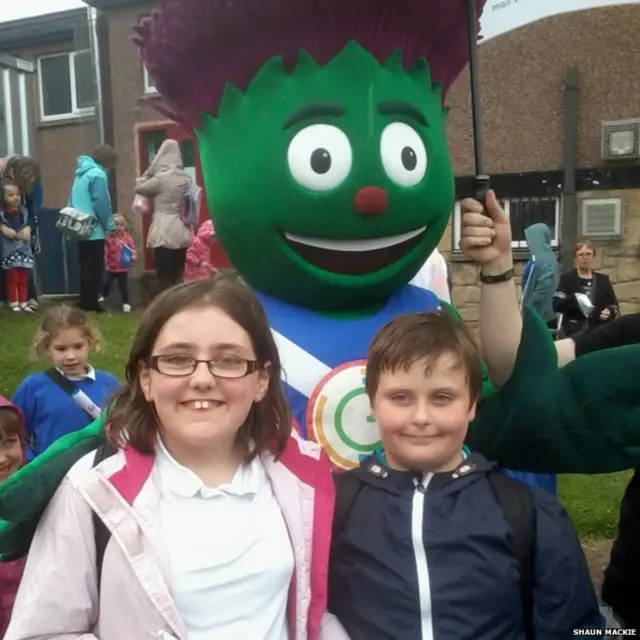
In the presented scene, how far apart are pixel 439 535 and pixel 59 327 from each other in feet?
7.14

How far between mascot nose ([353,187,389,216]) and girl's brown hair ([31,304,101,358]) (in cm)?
163

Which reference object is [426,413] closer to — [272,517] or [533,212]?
[272,517]

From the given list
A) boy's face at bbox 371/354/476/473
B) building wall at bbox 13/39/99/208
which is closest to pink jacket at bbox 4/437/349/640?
boy's face at bbox 371/354/476/473

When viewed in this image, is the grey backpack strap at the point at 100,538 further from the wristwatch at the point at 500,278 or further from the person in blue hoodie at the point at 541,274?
the person in blue hoodie at the point at 541,274

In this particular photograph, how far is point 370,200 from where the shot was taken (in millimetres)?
2219

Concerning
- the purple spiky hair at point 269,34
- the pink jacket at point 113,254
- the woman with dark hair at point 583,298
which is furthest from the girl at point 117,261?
the purple spiky hair at point 269,34

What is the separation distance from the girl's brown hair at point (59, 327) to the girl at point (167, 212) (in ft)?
15.4

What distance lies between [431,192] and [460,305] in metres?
5.89

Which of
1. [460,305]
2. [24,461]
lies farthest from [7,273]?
[24,461]

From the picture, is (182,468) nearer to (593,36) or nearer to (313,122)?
(313,122)

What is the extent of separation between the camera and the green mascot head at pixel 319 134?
2.25 meters

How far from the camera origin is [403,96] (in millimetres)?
2336

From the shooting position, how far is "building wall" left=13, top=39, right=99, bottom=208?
1598 cm

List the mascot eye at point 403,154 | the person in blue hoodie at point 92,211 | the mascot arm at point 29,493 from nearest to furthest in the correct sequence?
the mascot arm at point 29,493 → the mascot eye at point 403,154 → the person in blue hoodie at point 92,211
